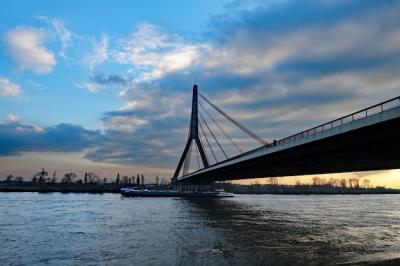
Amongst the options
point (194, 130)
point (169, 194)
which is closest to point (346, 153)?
point (194, 130)

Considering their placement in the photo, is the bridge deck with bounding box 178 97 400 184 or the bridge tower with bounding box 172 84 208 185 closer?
the bridge deck with bounding box 178 97 400 184

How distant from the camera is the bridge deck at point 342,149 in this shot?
90.1ft

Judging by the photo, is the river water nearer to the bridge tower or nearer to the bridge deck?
the bridge deck

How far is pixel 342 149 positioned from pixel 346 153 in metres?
1.55

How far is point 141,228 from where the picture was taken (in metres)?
37.1

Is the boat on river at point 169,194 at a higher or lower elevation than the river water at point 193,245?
higher

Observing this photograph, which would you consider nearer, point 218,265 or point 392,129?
point 218,265

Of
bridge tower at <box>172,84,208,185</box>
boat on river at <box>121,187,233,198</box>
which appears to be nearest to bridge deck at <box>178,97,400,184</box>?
bridge tower at <box>172,84,208,185</box>

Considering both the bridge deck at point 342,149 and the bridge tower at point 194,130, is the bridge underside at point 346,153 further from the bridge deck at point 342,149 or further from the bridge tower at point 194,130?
the bridge tower at point 194,130

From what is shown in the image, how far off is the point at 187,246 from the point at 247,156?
103ft

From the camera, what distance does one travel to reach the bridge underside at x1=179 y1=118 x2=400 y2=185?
2895 cm

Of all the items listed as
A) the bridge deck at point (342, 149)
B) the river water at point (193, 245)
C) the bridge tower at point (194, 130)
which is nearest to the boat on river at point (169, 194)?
the bridge tower at point (194, 130)

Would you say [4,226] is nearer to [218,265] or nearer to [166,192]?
[218,265]

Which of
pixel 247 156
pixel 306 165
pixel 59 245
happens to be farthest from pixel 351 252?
pixel 247 156
